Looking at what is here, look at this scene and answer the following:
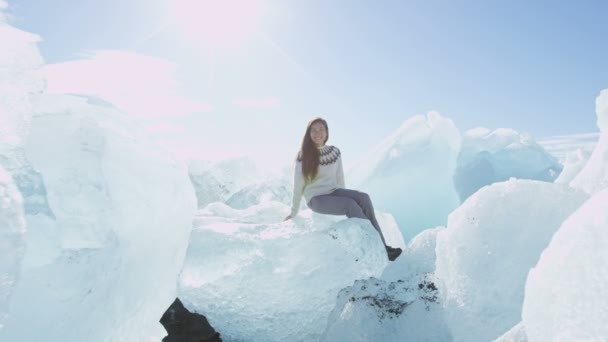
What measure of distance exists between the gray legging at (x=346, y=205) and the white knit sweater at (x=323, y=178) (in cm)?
7

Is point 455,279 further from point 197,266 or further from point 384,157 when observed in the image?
point 384,157

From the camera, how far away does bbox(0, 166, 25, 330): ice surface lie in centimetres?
115

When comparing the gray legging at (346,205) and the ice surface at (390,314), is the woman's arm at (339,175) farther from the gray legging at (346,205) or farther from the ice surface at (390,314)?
the ice surface at (390,314)

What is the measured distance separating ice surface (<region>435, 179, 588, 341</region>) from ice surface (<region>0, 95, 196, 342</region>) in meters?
1.51

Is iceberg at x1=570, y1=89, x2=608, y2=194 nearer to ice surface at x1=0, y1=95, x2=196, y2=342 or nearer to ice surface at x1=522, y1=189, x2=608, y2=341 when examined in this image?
ice surface at x1=522, y1=189, x2=608, y2=341

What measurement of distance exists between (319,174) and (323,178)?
0.16 feet

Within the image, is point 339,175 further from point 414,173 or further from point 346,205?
point 414,173

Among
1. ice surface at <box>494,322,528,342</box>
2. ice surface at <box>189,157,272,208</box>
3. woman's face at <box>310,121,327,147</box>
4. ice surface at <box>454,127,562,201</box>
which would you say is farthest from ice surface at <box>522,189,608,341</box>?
ice surface at <box>454,127,562,201</box>

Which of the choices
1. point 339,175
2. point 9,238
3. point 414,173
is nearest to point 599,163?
point 339,175

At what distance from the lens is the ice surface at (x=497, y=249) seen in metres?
1.93

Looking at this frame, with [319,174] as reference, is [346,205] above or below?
below

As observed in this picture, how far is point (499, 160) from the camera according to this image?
1172cm

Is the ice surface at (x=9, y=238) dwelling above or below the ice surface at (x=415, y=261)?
above

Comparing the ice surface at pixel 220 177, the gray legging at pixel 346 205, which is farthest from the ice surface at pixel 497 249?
the ice surface at pixel 220 177
